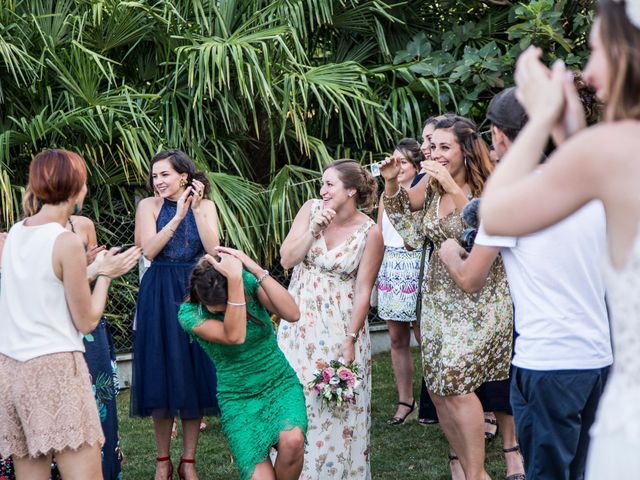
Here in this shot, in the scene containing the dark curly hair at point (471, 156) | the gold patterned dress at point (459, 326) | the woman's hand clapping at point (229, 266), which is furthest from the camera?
the dark curly hair at point (471, 156)

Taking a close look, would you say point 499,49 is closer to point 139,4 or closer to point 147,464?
point 139,4

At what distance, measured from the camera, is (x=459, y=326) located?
4438 millimetres

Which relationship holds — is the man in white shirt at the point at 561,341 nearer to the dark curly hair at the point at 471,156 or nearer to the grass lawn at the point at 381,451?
the dark curly hair at the point at 471,156

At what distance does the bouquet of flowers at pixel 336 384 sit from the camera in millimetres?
4883

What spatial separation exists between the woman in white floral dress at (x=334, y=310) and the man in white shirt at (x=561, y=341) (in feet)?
6.48

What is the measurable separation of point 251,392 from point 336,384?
26.2 inches

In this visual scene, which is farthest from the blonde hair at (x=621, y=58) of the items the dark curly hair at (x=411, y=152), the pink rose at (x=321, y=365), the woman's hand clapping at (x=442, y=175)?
the dark curly hair at (x=411, y=152)

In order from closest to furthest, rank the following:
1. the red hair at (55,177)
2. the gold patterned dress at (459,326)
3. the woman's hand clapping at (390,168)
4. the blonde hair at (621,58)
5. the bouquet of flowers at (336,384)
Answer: the blonde hair at (621,58), the red hair at (55,177), the gold patterned dress at (459,326), the woman's hand clapping at (390,168), the bouquet of flowers at (336,384)

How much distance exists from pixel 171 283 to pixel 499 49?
4.44 meters

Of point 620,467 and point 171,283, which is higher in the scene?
point 620,467

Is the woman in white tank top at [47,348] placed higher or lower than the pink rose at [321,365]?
higher

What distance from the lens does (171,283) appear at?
18.2ft

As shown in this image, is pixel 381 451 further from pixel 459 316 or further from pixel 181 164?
pixel 181 164

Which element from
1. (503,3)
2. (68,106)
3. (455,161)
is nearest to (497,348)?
(455,161)
